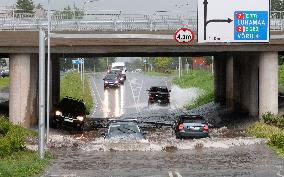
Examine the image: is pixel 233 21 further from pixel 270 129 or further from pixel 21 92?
pixel 21 92

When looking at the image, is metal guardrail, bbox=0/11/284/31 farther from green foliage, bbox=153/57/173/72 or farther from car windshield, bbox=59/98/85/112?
green foliage, bbox=153/57/173/72

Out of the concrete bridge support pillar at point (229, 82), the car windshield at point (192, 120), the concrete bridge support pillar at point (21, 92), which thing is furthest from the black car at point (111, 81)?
the car windshield at point (192, 120)

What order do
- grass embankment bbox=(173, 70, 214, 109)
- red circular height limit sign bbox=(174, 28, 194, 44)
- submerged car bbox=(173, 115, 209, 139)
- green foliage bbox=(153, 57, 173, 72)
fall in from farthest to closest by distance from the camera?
green foliage bbox=(153, 57, 173, 72)
grass embankment bbox=(173, 70, 214, 109)
red circular height limit sign bbox=(174, 28, 194, 44)
submerged car bbox=(173, 115, 209, 139)

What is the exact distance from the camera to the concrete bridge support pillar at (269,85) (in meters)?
47.2

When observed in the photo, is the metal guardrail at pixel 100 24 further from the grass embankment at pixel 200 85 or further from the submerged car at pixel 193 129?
the grass embankment at pixel 200 85

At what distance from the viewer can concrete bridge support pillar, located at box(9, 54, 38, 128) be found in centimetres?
4534

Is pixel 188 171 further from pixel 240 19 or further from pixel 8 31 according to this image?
pixel 8 31

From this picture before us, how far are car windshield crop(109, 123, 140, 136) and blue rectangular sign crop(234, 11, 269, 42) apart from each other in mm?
6857

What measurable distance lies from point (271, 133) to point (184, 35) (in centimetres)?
958

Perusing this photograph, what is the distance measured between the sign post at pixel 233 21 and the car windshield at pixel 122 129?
18.0 feet

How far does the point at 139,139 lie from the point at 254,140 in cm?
643

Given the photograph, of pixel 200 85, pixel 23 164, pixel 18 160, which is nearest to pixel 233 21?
pixel 18 160

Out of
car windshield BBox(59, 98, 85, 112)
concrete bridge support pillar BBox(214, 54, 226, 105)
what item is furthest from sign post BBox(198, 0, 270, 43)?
concrete bridge support pillar BBox(214, 54, 226, 105)

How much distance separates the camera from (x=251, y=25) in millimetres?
36344
